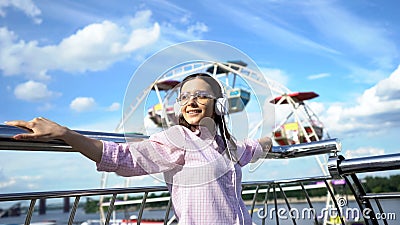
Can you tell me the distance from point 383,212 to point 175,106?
0.85 meters

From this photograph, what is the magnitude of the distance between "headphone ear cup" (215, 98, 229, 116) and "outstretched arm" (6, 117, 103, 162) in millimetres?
345

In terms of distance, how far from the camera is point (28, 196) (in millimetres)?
1224

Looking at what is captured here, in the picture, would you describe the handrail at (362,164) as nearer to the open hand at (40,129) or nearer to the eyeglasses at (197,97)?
the eyeglasses at (197,97)

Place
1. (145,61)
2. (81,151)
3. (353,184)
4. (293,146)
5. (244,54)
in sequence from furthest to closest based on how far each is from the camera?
(293,146) → (353,184) → (244,54) → (145,61) → (81,151)

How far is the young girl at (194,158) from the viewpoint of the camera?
1.12m

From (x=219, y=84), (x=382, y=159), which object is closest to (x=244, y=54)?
(x=219, y=84)

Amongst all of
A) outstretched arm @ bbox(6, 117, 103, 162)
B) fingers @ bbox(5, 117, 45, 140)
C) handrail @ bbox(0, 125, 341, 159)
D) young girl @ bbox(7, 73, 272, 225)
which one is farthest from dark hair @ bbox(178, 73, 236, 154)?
fingers @ bbox(5, 117, 45, 140)

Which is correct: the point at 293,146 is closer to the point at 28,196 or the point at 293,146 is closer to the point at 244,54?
the point at 244,54

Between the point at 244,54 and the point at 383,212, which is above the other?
the point at 244,54

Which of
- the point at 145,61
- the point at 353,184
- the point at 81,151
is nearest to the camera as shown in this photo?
the point at 81,151

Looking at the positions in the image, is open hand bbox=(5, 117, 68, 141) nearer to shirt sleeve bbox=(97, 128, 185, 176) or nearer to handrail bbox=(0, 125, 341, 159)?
handrail bbox=(0, 125, 341, 159)

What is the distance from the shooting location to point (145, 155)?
1.14 m

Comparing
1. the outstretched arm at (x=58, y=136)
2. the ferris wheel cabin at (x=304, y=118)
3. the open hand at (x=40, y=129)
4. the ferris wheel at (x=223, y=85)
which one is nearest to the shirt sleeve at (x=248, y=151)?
the ferris wheel at (x=223, y=85)

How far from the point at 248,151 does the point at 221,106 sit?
19cm
